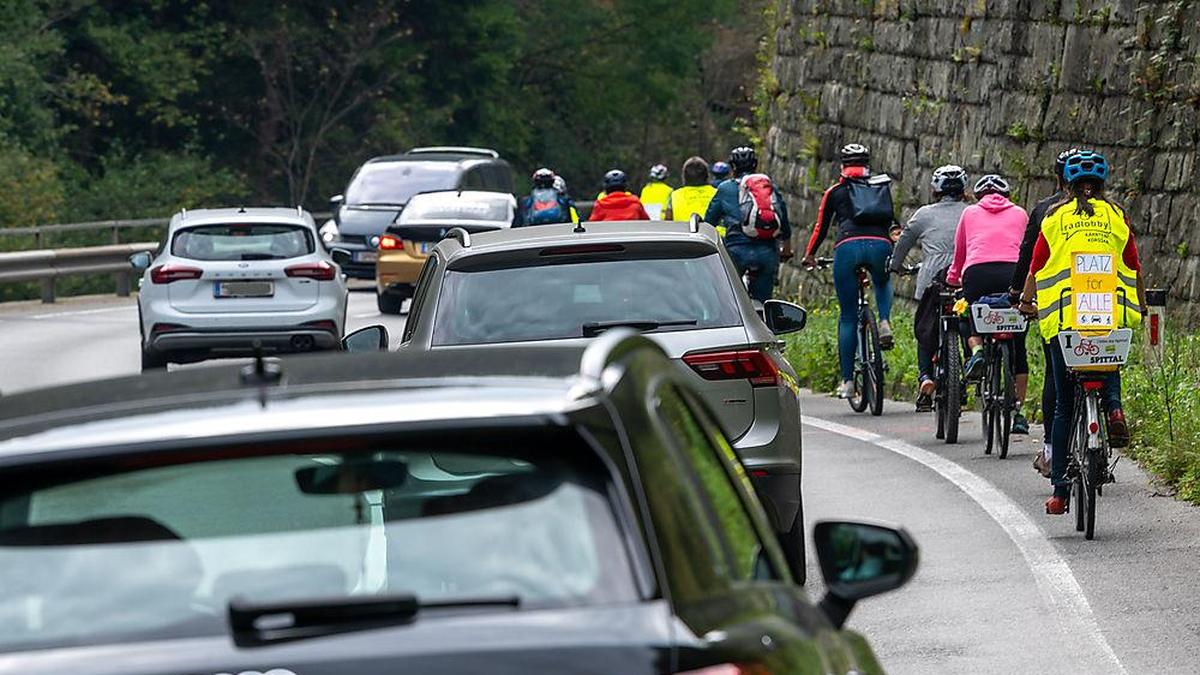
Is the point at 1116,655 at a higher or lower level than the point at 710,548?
lower

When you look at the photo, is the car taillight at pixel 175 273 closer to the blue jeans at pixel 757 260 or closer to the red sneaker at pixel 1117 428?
the blue jeans at pixel 757 260

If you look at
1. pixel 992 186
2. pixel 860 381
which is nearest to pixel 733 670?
pixel 992 186

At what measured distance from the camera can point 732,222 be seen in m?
18.8

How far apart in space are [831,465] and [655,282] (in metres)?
4.24

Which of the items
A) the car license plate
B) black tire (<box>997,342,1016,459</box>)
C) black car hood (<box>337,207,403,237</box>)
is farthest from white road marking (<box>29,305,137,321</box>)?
black tire (<box>997,342,1016,459</box>)

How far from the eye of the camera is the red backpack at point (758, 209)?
60.7 feet

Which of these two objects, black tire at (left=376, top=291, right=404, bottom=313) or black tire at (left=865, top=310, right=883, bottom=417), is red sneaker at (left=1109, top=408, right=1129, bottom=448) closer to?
black tire at (left=865, top=310, right=883, bottom=417)

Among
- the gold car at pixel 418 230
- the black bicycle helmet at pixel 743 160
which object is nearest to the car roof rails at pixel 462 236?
the black bicycle helmet at pixel 743 160

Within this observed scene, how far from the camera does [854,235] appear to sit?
54.7 ft

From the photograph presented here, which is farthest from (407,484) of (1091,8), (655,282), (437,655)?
(1091,8)

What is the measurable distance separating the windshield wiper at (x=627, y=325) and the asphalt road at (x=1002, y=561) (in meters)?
1.16

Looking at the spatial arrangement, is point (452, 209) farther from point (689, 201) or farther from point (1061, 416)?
point (1061, 416)

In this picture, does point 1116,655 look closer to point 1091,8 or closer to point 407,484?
point 407,484

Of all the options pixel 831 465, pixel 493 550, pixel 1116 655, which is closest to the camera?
pixel 493 550
